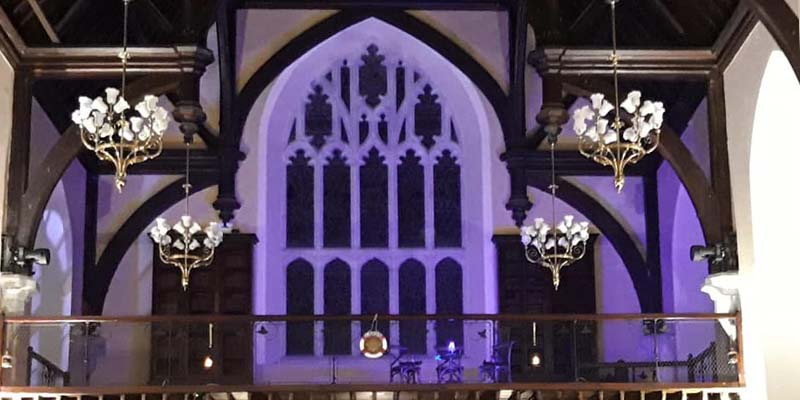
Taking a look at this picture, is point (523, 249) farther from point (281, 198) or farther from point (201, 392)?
point (201, 392)

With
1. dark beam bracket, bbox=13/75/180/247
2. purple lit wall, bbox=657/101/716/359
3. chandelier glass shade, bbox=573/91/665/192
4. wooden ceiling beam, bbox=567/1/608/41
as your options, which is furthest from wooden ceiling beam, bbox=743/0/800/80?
purple lit wall, bbox=657/101/716/359

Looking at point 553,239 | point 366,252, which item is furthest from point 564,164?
point 366,252

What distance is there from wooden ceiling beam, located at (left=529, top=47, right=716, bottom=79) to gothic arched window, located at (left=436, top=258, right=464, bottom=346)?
620cm


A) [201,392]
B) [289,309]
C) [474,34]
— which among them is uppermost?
[474,34]

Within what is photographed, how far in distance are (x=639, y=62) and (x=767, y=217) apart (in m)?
2.22

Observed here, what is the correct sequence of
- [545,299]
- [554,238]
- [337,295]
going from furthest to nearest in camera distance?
1. [337,295]
2. [545,299]
3. [554,238]

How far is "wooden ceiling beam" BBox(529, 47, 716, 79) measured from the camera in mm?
13406

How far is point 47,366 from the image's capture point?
15070 mm

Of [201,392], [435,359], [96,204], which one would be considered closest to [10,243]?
[201,392]

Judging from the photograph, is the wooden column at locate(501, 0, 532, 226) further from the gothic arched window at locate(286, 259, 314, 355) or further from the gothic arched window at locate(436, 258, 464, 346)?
the gothic arched window at locate(286, 259, 314, 355)

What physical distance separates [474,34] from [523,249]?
10.4 feet

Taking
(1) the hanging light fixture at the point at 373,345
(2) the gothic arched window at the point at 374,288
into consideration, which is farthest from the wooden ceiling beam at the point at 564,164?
(1) the hanging light fixture at the point at 373,345

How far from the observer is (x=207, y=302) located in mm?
18578

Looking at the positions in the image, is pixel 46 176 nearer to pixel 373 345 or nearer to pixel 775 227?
pixel 373 345
